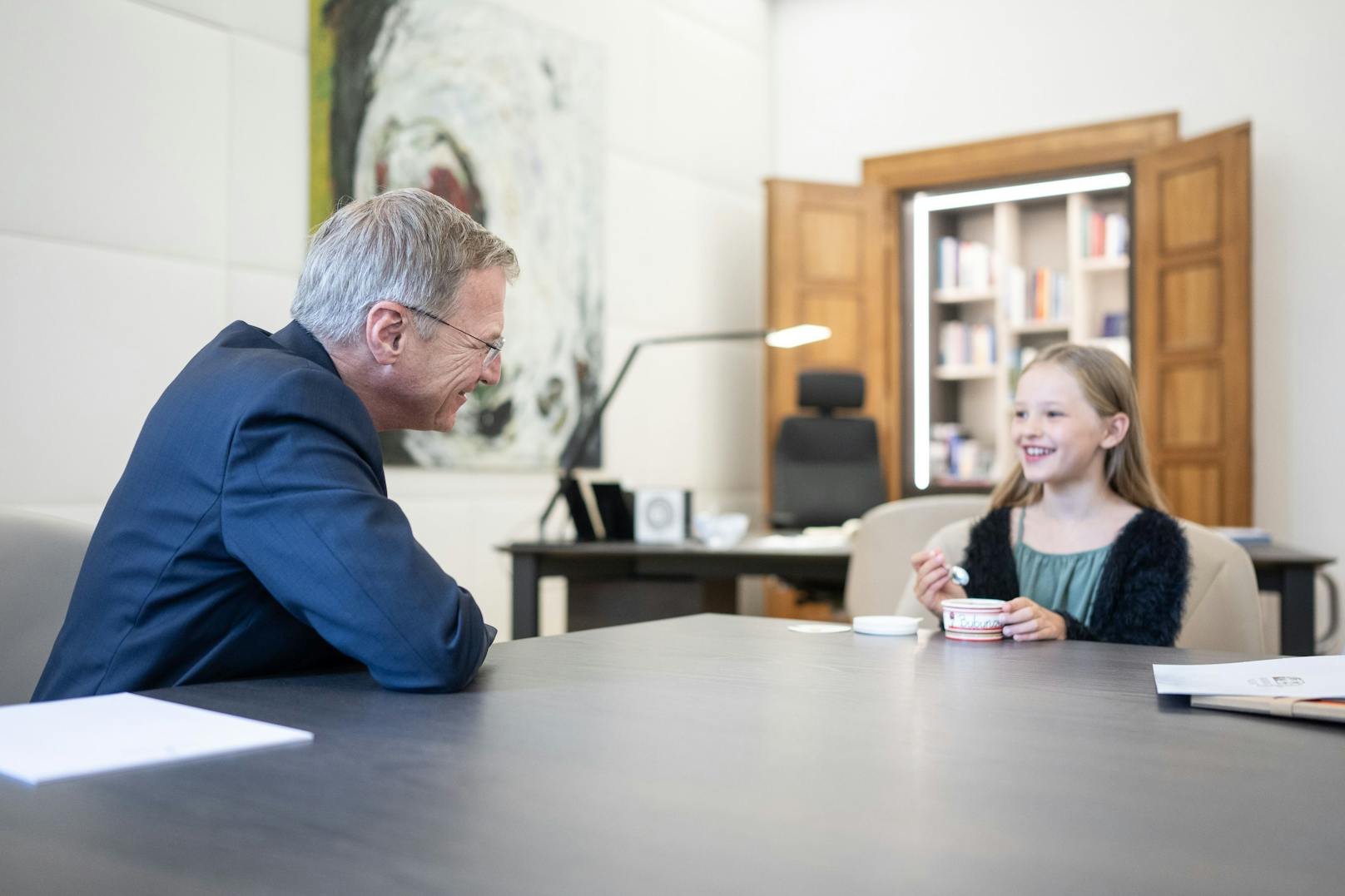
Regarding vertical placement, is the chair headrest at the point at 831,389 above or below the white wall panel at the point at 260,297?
below

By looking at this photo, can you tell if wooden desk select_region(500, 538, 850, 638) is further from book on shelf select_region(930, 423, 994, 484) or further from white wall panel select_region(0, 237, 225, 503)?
book on shelf select_region(930, 423, 994, 484)

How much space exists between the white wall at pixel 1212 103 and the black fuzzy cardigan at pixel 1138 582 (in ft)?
12.2

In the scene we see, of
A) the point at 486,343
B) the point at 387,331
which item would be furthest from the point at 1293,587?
→ the point at 387,331

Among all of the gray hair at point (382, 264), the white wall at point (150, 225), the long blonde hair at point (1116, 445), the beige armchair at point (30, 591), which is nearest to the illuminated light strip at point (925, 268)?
the white wall at point (150, 225)

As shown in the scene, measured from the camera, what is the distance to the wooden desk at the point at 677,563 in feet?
10.4

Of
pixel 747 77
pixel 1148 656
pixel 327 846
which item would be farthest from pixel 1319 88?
pixel 327 846

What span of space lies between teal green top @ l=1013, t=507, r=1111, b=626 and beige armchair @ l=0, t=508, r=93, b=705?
1.46 meters

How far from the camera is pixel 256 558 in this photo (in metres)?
1.15

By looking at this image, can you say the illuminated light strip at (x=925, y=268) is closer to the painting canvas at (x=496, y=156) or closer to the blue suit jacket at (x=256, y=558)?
the painting canvas at (x=496, y=156)

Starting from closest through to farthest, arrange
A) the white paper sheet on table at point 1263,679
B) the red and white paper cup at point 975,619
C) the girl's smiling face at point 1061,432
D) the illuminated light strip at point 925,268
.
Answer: the white paper sheet on table at point 1263,679, the red and white paper cup at point 975,619, the girl's smiling face at point 1061,432, the illuminated light strip at point 925,268

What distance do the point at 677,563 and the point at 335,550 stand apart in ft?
7.72

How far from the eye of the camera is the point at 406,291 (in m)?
1.42

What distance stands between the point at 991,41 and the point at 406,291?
5.41 m

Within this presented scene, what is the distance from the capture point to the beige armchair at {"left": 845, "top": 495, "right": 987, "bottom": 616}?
9.41 feet
